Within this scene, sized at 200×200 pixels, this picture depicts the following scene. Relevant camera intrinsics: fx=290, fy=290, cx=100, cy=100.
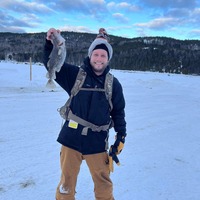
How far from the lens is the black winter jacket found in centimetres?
276

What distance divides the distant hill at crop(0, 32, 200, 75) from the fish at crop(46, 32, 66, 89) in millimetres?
74143

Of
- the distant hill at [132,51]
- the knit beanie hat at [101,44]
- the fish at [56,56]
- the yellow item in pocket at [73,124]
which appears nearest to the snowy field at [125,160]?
the yellow item in pocket at [73,124]

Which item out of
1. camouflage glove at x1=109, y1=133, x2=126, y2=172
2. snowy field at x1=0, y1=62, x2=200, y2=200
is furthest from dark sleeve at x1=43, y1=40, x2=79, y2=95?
snowy field at x1=0, y1=62, x2=200, y2=200

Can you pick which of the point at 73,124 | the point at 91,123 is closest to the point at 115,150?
the point at 91,123

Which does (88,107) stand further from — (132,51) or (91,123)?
(132,51)

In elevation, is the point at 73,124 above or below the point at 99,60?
below

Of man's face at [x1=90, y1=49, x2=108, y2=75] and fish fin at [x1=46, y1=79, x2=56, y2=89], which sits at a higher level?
man's face at [x1=90, y1=49, x2=108, y2=75]

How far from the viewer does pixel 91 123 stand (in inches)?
109

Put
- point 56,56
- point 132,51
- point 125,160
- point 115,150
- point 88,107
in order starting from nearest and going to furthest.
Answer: point 56,56 → point 88,107 → point 115,150 → point 125,160 → point 132,51

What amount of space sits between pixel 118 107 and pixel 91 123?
332 mm

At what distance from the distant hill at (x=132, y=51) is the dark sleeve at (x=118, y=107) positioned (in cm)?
7390

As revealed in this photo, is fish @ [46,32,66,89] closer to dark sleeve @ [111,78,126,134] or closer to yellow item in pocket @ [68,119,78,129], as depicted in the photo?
yellow item in pocket @ [68,119,78,129]

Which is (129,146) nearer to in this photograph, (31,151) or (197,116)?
(31,151)

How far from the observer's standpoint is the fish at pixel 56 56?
2.51 m
